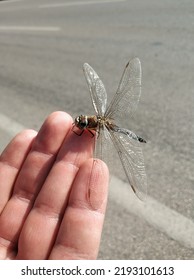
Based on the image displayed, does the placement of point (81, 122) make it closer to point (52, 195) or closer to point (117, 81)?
point (52, 195)

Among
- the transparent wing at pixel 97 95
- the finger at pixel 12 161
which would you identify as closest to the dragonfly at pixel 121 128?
the transparent wing at pixel 97 95

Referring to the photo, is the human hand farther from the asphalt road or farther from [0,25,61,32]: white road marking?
[0,25,61,32]: white road marking

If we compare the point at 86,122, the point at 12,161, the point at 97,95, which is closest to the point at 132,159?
the point at 86,122

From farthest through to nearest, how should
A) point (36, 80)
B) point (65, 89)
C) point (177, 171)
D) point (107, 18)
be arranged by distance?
1. point (107, 18)
2. point (36, 80)
3. point (65, 89)
4. point (177, 171)

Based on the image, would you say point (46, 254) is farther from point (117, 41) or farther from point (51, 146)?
point (117, 41)

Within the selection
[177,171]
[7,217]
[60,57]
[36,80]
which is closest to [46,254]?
[7,217]

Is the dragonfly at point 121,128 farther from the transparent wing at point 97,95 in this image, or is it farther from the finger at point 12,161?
the finger at point 12,161

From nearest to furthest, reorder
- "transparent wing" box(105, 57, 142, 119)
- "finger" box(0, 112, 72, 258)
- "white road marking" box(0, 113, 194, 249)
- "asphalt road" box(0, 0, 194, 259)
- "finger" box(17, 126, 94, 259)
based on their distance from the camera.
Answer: "finger" box(17, 126, 94, 259) < "finger" box(0, 112, 72, 258) < "transparent wing" box(105, 57, 142, 119) < "white road marking" box(0, 113, 194, 249) < "asphalt road" box(0, 0, 194, 259)

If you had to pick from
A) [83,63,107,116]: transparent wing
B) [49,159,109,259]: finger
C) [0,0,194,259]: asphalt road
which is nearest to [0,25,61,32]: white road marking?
[0,0,194,259]: asphalt road
